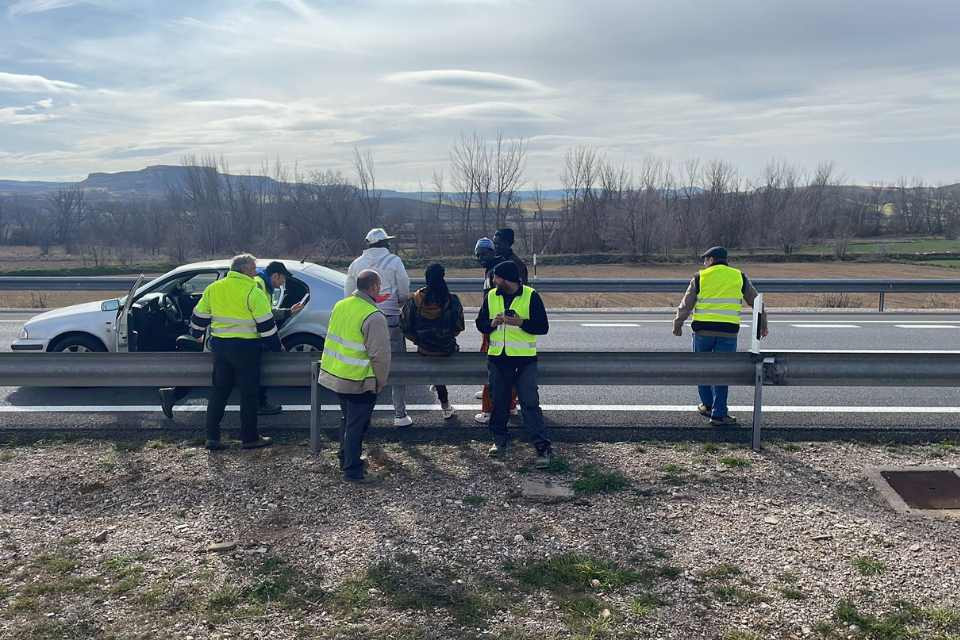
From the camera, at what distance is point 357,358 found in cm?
596

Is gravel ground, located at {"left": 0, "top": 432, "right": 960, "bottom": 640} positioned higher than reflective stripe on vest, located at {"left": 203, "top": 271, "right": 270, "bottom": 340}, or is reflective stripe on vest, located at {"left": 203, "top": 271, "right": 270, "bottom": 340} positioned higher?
reflective stripe on vest, located at {"left": 203, "top": 271, "right": 270, "bottom": 340}

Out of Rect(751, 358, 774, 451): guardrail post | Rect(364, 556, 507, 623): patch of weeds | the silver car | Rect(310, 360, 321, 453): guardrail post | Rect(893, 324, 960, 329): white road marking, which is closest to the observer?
Rect(364, 556, 507, 623): patch of weeds

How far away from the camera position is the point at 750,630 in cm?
392

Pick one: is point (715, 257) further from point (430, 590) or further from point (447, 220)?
point (447, 220)

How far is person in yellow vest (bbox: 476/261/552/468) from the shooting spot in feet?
21.1

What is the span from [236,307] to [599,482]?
3.28 m

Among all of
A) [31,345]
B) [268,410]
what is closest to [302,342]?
[268,410]

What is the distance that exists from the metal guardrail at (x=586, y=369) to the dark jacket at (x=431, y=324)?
129mm

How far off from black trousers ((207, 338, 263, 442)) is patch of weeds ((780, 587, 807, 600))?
4.37 metres

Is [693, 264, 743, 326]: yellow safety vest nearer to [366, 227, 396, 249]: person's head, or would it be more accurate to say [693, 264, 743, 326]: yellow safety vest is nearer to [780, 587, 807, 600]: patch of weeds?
[366, 227, 396, 249]: person's head

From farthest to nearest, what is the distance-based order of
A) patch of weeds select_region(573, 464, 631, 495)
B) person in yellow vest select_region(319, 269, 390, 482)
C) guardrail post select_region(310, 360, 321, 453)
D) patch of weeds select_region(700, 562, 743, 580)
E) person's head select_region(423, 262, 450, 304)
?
person's head select_region(423, 262, 450, 304), guardrail post select_region(310, 360, 321, 453), person in yellow vest select_region(319, 269, 390, 482), patch of weeds select_region(573, 464, 631, 495), patch of weeds select_region(700, 562, 743, 580)

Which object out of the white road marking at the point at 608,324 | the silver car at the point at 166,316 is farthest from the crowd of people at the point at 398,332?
the white road marking at the point at 608,324

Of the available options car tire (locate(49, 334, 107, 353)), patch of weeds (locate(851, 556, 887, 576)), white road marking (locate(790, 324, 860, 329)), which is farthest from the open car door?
white road marking (locate(790, 324, 860, 329))

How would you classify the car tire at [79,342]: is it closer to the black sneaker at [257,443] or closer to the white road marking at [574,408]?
the white road marking at [574,408]
